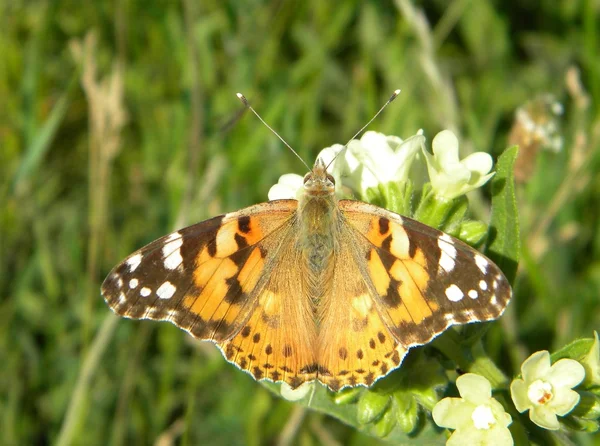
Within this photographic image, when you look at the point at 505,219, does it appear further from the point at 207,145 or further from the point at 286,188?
the point at 207,145

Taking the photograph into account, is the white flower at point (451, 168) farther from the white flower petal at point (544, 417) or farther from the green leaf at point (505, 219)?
the white flower petal at point (544, 417)

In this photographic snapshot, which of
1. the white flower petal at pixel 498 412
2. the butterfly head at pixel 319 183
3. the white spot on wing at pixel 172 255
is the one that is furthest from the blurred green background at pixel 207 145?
the white flower petal at pixel 498 412

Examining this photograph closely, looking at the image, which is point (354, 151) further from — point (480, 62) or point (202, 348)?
point (480, 62)

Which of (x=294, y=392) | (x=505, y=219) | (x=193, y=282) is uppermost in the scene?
(x=193, y=282)

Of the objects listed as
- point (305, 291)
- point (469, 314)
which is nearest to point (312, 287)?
point (305, 291)

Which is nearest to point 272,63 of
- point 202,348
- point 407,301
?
point 202,348
